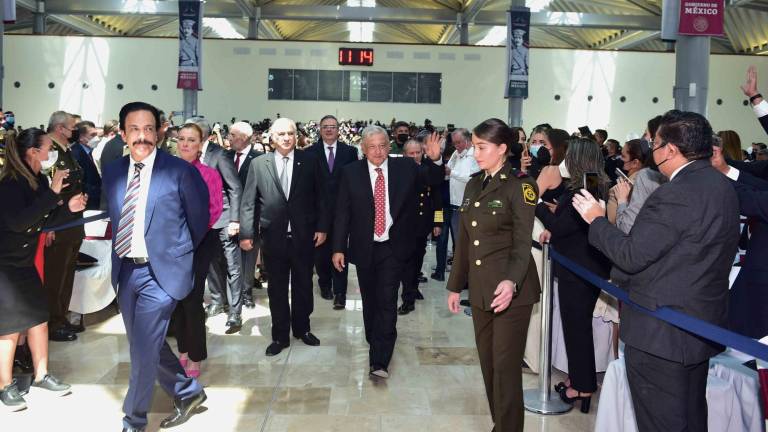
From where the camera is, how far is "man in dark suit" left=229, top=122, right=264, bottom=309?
6081 millimetres

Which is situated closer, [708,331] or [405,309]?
[708,331]

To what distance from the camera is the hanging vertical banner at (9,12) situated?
11.6 meters

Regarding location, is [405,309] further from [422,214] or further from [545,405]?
[545,405]

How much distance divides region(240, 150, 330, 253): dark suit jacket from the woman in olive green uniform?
2.19 meters

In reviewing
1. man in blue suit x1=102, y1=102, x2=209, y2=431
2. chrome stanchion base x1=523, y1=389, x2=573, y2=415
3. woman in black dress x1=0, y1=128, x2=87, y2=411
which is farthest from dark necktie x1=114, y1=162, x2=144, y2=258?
chrome stanchion base x1=523, y1=389, x2=573, y2=415

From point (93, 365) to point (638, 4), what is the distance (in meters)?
26.5

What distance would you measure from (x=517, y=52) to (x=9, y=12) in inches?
479

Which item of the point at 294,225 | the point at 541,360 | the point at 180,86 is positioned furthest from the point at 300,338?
the point at 180,86

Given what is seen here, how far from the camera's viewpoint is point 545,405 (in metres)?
4.04

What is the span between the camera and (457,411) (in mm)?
4023

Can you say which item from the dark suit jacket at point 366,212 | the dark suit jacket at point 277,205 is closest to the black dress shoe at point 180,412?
the dark suit jacket at point 366,212

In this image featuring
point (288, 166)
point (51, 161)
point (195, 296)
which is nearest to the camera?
point (195, 296)

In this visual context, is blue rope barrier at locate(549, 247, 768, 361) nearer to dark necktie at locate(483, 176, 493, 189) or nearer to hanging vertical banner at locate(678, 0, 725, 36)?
dark necktie at locate(483, 176, 493, 189)

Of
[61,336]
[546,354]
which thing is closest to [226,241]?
[61,336]
